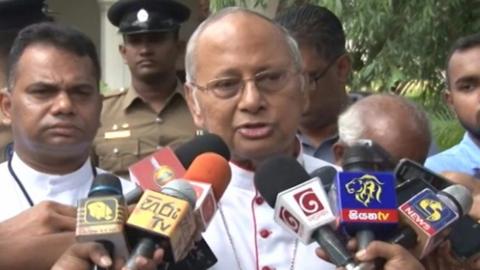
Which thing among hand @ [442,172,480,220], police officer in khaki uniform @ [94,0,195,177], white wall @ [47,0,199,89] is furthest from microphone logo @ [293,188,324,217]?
white wall @ [47,0,199,89]

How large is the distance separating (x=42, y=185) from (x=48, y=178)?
34mm

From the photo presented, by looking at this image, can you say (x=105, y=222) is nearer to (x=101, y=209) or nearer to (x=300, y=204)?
(x=101, y=209)

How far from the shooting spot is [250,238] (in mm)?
3027

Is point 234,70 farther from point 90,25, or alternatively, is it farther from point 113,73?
point 90,25

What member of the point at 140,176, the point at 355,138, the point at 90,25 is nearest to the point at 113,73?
the point at 90,25

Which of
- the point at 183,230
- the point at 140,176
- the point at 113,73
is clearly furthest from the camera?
the point at 113,73

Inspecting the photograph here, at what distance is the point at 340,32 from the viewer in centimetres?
530

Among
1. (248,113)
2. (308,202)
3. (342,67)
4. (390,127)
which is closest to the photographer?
(308,202)

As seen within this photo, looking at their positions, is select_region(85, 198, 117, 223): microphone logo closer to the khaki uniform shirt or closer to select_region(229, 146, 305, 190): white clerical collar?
select_region(229, 146, 305, 190): white clerical collar

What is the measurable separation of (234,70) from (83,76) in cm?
59

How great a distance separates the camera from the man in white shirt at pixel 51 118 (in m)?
3.34

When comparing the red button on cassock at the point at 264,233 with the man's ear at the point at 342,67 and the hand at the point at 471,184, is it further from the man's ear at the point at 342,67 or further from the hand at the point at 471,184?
the man's ear at the point at 342,67

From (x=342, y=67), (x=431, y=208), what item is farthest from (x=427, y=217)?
(x=342, y=67)

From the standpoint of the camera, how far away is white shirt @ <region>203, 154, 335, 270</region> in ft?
9.68
